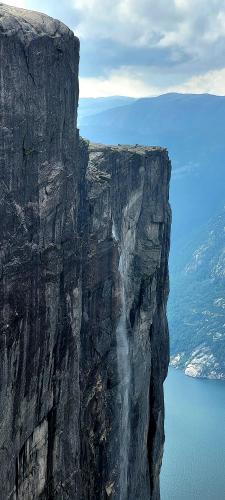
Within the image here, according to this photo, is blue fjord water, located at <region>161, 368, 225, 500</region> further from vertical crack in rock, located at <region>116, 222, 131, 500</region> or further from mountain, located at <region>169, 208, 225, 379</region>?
vertical crack in rock, located at <region>116, 222, 131, 500</region>

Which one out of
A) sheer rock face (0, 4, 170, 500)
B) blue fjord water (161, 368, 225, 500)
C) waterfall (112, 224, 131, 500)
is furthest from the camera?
blue fjord water (161, 368, 225, 500)

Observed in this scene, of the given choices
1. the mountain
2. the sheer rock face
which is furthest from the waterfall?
the mountain

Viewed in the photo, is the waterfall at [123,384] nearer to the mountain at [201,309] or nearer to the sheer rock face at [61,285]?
the sheer rock face at [61,285]

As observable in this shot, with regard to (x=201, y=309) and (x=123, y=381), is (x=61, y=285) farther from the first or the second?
(x=201, y=309)

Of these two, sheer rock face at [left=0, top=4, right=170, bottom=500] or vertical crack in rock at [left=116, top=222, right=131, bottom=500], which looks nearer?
sheer rock face at [left=0, top=4, right=170, bottom=500]

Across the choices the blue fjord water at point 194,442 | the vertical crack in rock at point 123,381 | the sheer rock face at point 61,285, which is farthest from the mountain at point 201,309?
the sheer rock face at point 61,285
